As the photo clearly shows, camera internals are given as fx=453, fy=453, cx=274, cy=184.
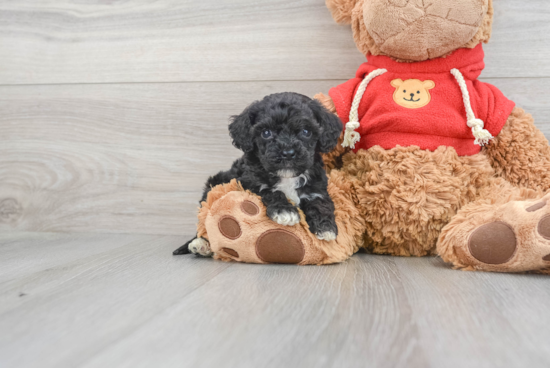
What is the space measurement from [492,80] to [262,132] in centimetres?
94


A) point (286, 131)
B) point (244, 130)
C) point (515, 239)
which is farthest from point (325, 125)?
point (515, 239)

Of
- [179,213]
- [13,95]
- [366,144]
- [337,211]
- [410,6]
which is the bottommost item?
[179,213]

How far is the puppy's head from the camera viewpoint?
3.77ft

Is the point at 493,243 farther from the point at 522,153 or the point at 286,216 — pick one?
the point at 286,216

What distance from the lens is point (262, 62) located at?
1.76 metres

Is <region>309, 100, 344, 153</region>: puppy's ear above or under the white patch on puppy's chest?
above

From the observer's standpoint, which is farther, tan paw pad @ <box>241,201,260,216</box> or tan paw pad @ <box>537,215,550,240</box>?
tan paw pad @ <box>241,201,260,216</box>

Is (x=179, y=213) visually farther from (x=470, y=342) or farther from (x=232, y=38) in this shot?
(x=470, y=342)

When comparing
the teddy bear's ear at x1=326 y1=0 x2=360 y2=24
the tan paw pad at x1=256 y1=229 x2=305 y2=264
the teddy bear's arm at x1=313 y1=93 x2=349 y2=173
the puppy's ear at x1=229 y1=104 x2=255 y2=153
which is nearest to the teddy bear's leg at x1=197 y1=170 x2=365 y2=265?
the tan paw pad at x1=256 y1=229 x2=305 y2=264

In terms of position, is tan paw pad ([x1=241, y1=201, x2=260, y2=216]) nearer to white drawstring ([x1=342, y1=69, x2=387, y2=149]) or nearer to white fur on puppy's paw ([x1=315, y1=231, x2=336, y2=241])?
white fur on puppy's paw ([x1=315, y1=231, x2=336, y2=241])

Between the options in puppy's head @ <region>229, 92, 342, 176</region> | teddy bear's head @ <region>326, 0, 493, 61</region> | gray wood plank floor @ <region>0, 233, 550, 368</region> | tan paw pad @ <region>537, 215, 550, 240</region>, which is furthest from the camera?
teddy bear's head @ <region>326, 0, 493, 61</region>

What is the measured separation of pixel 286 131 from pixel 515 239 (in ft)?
2.01

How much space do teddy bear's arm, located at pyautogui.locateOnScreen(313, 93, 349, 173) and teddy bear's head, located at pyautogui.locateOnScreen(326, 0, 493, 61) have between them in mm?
225

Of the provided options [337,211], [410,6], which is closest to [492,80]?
[410,6]
